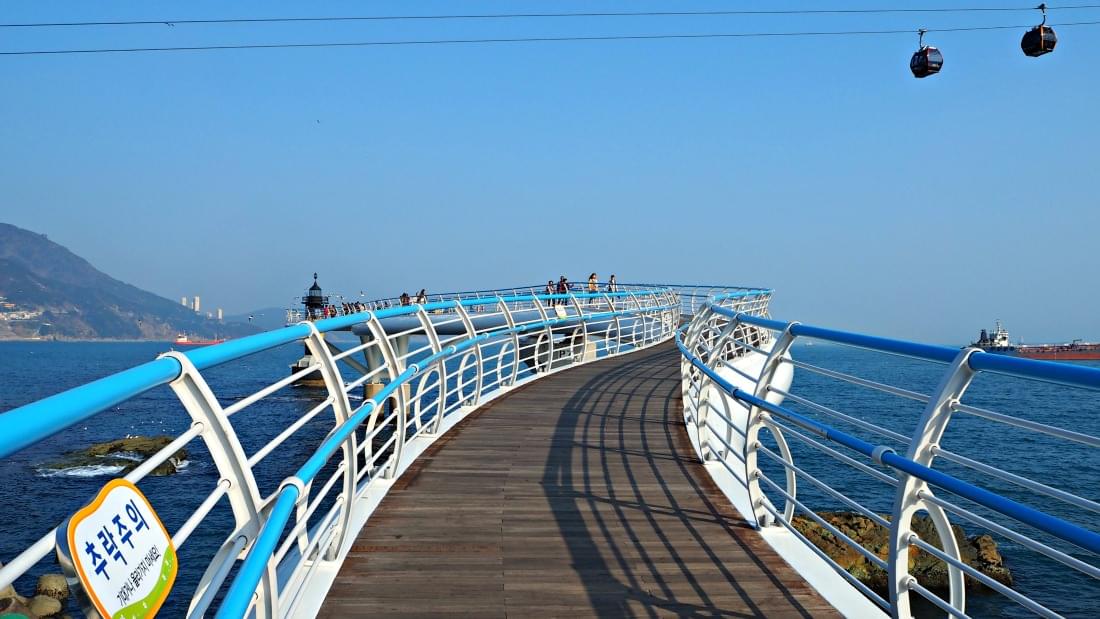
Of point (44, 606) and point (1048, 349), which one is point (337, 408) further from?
point (1048, 349)

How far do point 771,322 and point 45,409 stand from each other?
4.51 m

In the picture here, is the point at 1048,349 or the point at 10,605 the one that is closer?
the point at 10,605

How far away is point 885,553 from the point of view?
15898 millimetres

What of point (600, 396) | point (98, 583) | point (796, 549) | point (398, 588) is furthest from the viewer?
point (600, 396)

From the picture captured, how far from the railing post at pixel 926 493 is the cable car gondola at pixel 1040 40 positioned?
50.2 feet

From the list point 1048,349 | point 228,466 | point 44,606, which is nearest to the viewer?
point 228,466

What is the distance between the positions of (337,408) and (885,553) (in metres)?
14.2

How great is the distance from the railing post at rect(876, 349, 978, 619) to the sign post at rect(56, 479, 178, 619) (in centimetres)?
242

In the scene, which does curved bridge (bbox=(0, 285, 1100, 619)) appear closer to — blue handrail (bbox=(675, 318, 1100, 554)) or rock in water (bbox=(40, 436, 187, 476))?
blue handrail (bbox=(675, 318, 1100, 554))

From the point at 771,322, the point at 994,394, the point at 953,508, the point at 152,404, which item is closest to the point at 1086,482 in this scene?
the point at 771,322

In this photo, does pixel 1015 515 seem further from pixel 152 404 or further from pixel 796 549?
pixel 152 404

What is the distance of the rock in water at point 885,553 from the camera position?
1482cm

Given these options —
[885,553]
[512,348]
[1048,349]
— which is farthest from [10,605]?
[1048,349]

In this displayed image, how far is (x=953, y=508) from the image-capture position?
2.86 metres
